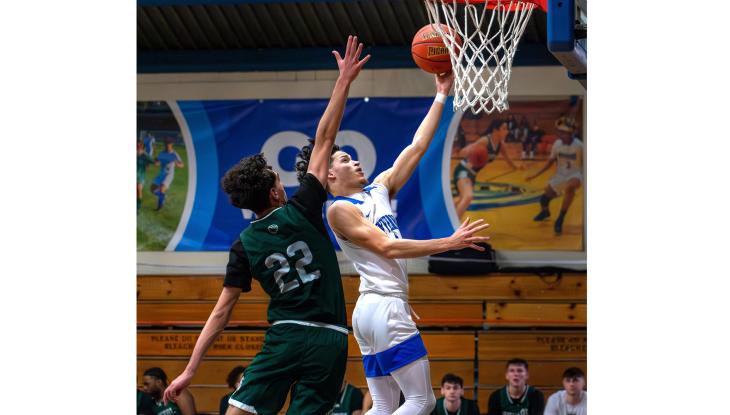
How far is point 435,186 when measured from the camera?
1167cm

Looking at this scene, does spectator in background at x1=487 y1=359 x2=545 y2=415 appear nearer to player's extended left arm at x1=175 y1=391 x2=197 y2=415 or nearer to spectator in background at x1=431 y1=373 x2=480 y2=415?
spectator in background at x1=431 y1=373 x2=480 y2=415

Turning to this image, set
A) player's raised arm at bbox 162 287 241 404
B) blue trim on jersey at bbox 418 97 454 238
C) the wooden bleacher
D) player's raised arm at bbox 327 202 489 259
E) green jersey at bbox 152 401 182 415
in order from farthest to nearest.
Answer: blue trim on jersey at bbox 418 97 454 238 < the wooden bleacher < green jersey at bbox 152 401 182 415 < player's raised arm at bbox 162 287 241 404 < player's raised arm at bbox 327 202 489 259

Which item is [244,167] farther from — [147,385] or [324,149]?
[147,385]

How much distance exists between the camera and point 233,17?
11.7 meters

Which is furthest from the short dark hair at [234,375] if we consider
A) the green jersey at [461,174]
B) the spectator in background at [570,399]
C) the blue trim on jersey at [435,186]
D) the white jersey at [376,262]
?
the white jersey at [376,262]

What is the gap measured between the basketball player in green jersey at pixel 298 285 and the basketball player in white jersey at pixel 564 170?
6.10 m

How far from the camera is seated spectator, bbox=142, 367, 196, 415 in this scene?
36.2 feet

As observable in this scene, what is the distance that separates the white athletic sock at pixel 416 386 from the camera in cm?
634

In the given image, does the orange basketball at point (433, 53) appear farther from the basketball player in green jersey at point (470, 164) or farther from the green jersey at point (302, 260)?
the basketball player in green jersey at point (470, 164)

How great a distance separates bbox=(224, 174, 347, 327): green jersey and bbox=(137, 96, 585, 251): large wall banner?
5759 mm

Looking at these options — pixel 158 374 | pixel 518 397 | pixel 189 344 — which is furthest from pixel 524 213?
pixel 158 374

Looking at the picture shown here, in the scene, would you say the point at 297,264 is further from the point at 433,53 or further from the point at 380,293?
the point at 433,53

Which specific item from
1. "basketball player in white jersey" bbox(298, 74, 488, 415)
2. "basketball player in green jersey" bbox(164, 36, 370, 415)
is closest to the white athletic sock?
"basketball player in white jersey" bbox(298, 74, 488, 415)

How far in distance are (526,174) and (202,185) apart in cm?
346
